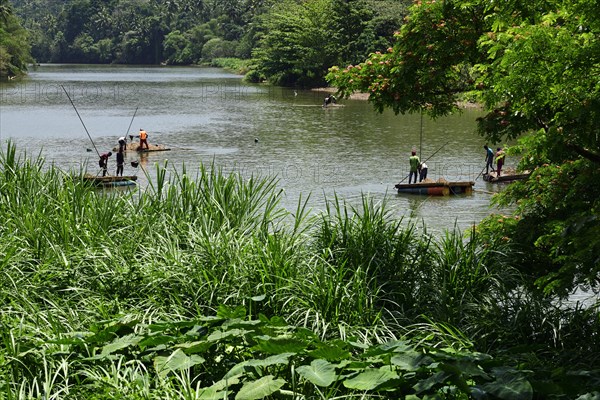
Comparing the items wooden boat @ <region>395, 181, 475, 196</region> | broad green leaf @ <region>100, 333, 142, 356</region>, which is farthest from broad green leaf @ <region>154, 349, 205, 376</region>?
wooden boat @ <region>395, 181, 475, 196</region>

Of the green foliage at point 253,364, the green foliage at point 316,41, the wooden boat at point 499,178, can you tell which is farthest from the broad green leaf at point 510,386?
the green foliage at point 316,41

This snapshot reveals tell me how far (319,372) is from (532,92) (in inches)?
140

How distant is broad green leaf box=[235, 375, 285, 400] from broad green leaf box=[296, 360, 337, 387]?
158 millimetres

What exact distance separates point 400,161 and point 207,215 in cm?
2230

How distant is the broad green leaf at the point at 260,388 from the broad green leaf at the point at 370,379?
0.39 metres

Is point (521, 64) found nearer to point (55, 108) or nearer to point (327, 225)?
point (327, 225)

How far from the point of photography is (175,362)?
213 inches

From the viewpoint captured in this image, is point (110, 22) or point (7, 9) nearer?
point (7, 9)

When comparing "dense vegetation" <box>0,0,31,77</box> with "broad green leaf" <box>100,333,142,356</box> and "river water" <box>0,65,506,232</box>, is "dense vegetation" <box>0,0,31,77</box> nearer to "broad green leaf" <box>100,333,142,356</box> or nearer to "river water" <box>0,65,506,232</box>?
"river water" <box>0,65,506,232</box>

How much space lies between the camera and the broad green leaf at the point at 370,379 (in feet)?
16.6

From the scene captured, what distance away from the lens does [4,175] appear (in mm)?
10477

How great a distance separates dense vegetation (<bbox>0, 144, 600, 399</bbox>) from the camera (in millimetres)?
5273

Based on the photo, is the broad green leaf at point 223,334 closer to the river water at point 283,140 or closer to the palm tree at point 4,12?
the river water at point 283,140

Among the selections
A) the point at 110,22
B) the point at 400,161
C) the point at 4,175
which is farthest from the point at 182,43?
the point at 4,175
